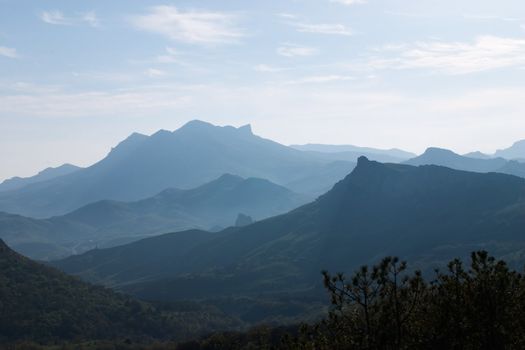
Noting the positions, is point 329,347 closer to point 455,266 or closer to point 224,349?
point 455,266

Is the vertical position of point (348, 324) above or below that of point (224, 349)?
above

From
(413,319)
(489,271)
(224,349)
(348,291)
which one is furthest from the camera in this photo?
(224,349)

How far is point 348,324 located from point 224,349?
14947 cm

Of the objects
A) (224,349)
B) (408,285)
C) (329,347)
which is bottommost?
Answer: (224,349)

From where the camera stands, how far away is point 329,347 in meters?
40.5

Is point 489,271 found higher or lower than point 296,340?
higher

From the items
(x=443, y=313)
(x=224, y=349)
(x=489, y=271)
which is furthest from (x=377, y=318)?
(x=224, y=349)

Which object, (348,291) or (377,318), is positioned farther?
(377,318)

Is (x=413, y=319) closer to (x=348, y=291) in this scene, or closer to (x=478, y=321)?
(x=478, y=321)

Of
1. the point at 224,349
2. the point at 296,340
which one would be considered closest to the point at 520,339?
the point at 296,340

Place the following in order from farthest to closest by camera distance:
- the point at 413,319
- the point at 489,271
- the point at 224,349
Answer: the point at 224,349 → the point at 413,319 → the point at 489,271

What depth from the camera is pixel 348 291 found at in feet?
120

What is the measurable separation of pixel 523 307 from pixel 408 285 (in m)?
8.67

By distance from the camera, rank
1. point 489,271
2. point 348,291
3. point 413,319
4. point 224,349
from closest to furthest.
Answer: point 348,291, point 489,271, point 413,319, point 224,349
